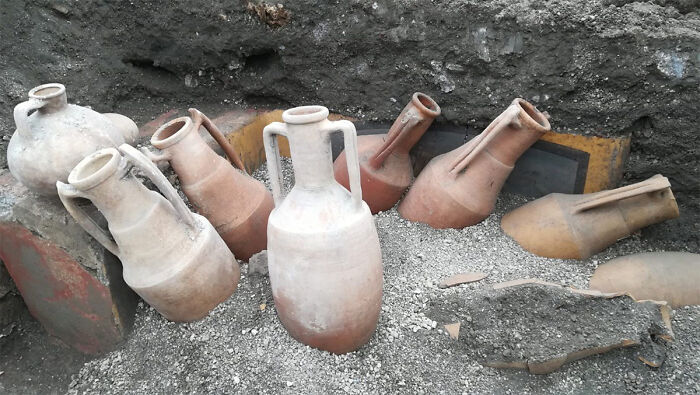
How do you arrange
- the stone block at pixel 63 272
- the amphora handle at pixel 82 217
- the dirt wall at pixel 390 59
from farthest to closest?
the dirt wall at pixel 390 59
the stone block at pixel 63 272
the amphora handle at pixel 82 217

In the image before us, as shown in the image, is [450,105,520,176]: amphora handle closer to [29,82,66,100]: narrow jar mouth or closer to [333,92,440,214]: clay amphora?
[333,92,440,214]: clay amphora

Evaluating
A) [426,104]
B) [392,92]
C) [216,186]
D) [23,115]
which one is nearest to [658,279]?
[426,104]

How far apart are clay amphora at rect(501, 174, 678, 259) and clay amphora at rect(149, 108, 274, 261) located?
132 cm

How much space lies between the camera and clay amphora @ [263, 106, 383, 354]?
1712 mm

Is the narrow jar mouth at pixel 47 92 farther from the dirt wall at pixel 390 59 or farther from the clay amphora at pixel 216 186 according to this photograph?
the dirt wall at pixel 390 59

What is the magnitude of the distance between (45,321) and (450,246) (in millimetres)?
1958

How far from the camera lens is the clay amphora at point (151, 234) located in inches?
69.7

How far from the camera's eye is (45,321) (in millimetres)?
2229

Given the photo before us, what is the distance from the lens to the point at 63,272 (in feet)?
6.73

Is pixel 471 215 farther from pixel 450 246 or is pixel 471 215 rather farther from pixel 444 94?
pixel 444 94

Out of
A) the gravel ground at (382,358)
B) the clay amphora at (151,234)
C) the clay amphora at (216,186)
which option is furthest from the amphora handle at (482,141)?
the clay amphora at (151,234)

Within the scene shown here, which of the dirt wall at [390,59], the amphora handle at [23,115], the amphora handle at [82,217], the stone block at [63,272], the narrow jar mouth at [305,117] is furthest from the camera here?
the dirt wall at [390,59]

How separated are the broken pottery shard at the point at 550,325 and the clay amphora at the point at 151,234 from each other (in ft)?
3.42

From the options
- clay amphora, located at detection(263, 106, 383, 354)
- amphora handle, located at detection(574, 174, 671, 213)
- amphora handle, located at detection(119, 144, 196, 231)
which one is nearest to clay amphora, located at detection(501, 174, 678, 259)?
amphora handle, located at detection(574, 174, 671, 213)
